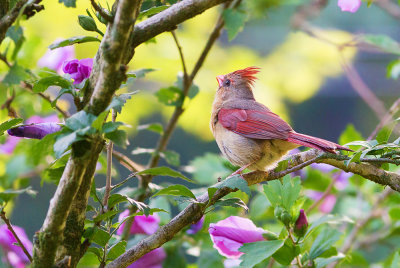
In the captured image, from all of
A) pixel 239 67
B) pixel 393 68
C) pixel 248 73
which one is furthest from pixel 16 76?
pixel 239 67

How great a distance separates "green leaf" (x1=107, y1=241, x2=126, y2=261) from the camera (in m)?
1.18

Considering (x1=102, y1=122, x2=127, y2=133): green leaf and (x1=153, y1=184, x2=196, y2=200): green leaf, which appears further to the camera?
(x1=153, y1=184, x2=196, y2=200): green leaf

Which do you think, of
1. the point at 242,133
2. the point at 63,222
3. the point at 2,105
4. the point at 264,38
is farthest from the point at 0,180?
the point at 264,38

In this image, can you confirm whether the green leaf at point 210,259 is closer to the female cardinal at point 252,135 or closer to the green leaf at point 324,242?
the female cardinal at point 252,135

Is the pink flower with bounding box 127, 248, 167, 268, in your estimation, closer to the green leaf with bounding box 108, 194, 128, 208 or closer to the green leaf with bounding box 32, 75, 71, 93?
the green leaf with bounding box 108, 194, 128, 208

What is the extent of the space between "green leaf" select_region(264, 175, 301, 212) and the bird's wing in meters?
0.38

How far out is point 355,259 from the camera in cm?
205

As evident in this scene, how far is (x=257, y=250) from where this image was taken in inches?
50.8

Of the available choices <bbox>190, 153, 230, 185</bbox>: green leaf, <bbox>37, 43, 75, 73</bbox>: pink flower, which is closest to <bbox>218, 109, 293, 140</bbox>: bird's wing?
<bbox>190, 153, 230, 185</bbox>: green leaf

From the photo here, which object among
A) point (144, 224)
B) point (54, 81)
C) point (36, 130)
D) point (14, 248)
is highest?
point (54, 81)

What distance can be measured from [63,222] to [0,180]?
1227 mm

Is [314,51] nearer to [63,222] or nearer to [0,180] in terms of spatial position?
[0,180]

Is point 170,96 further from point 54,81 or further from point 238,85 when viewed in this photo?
point 54,81

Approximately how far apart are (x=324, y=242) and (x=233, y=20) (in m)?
0.74
